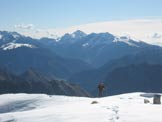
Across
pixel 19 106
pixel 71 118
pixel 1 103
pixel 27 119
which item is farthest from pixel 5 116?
pixel 1 103

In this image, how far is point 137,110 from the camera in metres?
26.9

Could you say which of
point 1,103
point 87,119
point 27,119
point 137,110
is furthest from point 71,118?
point 1,103

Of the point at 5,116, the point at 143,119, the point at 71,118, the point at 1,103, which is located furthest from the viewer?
the point at 1,103

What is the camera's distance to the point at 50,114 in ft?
86.9

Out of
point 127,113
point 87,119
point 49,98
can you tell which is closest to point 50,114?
point 87,119

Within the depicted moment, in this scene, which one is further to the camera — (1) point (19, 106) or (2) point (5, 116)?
(1) point (19, 106)

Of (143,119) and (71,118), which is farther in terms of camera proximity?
(71,118)

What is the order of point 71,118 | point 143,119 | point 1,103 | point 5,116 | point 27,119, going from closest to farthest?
point 143,119
point 71,118
point 27,119
point 5,116
point 1,103

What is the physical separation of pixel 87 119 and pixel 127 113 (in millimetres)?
3373

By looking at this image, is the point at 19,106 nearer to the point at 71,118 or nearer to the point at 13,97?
the point at 13,97

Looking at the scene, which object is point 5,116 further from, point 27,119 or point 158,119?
point 158,119

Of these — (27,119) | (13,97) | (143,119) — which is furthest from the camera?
(13,97)

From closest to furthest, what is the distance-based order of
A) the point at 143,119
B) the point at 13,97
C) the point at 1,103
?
the point at 143,119 → the point at 1,103 → the point at 13,97

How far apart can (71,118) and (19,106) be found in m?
24.8
